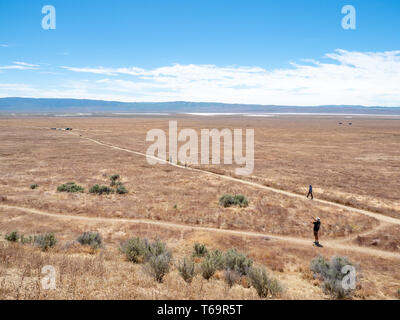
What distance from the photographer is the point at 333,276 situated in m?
10.5

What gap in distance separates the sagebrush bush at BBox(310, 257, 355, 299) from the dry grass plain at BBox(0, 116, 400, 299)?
406 millimetres

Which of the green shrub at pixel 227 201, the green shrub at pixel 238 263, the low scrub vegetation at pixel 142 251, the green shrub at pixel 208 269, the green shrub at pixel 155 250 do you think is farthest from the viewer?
the green shrub at pixel 227 201

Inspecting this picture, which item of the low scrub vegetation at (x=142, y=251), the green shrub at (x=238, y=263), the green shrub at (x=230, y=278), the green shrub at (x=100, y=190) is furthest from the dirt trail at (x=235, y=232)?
the green shrub at (x=230, y=278)

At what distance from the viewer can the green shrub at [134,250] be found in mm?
11766

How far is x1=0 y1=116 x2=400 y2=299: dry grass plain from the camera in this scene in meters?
8.48

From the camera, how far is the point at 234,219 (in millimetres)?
20672

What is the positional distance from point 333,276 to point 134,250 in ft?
27.4

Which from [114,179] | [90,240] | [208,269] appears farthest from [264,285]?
[114,179]

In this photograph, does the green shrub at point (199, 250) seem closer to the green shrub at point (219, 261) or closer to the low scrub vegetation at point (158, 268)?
the green shrub at point (219, 261)

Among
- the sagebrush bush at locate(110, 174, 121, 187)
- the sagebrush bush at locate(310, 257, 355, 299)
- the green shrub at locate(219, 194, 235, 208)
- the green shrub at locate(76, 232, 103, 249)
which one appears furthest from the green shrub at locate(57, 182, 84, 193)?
the sagebrush bush at locate(310, 257, 355, 299)

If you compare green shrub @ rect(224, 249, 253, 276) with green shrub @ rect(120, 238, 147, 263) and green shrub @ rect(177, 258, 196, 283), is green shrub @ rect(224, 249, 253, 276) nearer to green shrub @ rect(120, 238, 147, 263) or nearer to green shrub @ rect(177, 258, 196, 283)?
green shrub @ rect(177, 258, 196, 283)

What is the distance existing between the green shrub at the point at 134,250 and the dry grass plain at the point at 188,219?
62 cm
